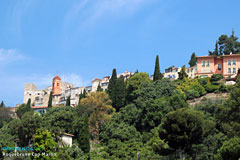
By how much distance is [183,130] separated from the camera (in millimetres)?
30109

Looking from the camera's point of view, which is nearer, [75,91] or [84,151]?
[84,151]

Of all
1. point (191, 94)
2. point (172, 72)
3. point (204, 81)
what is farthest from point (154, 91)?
point (172, 72)

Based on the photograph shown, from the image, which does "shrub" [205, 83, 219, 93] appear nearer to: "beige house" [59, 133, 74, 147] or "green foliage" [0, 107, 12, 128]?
"beige house" [59, 133, 74, 147]

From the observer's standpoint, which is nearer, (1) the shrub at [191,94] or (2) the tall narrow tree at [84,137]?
(2) the tall narrow tree at [84,137]

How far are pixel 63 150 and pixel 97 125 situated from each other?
10.8 meters

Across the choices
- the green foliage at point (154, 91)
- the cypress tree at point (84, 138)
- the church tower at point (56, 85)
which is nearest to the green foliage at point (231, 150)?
the cypress tree at point (84, 138)

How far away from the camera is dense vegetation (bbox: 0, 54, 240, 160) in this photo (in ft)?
98.2

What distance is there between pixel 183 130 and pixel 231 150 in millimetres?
6690

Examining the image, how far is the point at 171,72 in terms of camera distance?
77938 millimetres

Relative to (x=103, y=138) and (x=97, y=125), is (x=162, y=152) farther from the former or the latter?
(x=97, y=125)

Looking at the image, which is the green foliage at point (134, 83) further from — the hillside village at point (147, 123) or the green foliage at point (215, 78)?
the green foliage at point (215, 78)

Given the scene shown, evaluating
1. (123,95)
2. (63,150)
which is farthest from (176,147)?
(123,95)

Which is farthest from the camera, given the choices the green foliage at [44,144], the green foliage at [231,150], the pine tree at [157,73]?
the pine tree at [157,73]

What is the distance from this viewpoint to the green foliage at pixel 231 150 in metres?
23.5
